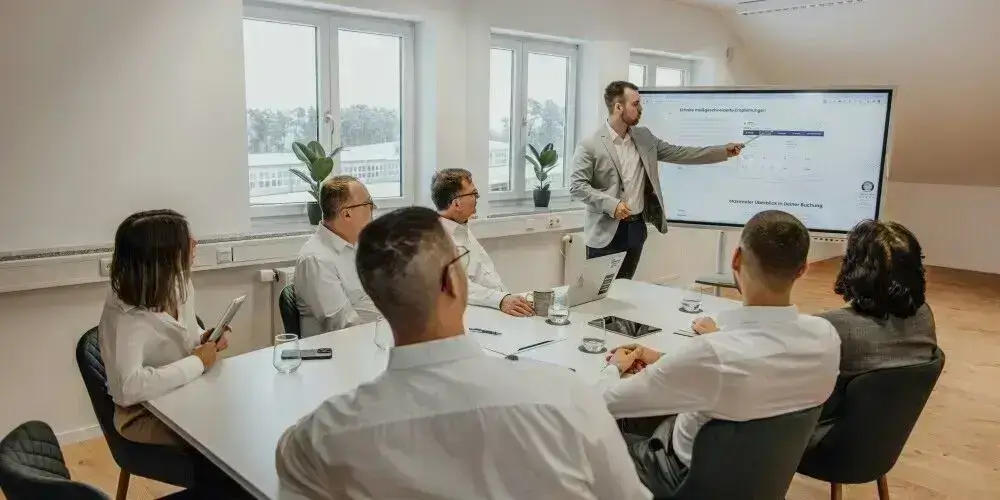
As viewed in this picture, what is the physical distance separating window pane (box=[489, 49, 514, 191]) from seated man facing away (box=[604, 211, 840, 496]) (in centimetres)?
364

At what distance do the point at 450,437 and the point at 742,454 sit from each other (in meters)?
0.78

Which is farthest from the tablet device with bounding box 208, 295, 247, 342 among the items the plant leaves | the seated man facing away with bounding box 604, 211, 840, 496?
the plant leaves

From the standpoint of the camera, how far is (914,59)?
239 inches

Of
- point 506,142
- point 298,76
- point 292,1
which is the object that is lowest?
point 506,142

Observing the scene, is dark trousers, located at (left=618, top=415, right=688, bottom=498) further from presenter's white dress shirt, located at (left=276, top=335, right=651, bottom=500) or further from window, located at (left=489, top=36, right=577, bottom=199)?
window, located at (left=489, top=36, right=577, bottom=199)

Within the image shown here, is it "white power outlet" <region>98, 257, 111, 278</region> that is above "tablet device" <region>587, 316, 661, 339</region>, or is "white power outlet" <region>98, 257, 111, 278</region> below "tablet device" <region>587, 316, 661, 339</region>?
above

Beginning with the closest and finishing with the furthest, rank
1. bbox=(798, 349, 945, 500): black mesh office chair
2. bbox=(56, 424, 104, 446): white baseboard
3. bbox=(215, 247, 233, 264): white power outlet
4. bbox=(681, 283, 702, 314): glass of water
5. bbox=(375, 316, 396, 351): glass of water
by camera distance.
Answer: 1. bbox=(798, 349, 945, 500): black mesh office chair
2. bbox=(375, 316, 396, 351): glass of water
3. bbox=(681, 283, 702, 314): glass of water
4. bbox=(56, 424, 104, 446): white baseboard
5. bbox=(215, 247, 233, 264): white power outlet

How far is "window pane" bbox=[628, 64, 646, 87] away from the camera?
20.8ft

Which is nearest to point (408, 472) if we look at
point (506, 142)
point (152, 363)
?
point (152, 363)

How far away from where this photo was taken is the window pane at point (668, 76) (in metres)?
6.57

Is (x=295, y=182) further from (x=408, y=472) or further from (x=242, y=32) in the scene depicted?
(x=408, y=472)

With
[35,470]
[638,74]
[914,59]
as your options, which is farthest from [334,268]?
[914,59]

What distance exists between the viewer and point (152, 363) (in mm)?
2082

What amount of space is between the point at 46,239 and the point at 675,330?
2.64m
